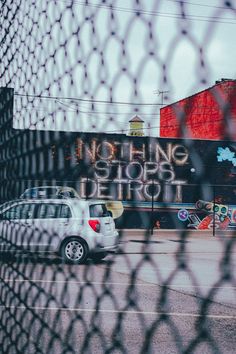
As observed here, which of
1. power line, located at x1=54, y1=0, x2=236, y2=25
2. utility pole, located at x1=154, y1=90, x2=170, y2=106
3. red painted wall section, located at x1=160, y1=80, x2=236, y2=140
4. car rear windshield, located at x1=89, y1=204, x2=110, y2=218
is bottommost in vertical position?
car rear windshield, located at x1=89, y1=204, x2=110, y2=218

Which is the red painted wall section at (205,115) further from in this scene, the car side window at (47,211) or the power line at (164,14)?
the car side window at (47,211)

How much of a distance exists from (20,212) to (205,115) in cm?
166

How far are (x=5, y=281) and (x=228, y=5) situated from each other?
6.38 ft

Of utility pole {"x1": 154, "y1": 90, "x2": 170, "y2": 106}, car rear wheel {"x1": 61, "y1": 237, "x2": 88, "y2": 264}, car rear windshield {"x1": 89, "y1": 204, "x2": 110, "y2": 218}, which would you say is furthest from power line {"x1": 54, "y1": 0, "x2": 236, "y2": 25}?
car rear wheel {"x1": 61, "y1": 237, "x2": 88, "y2": 264}

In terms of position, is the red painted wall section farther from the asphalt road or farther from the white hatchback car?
the white hatchback car

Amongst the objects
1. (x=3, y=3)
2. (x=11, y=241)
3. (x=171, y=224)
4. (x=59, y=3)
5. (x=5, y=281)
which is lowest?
(x=5, y=281)

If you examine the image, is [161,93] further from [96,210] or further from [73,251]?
[73,251]

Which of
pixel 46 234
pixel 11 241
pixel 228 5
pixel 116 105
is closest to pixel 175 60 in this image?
pixel 228 5

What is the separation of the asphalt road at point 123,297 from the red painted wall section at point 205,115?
0.48 feet

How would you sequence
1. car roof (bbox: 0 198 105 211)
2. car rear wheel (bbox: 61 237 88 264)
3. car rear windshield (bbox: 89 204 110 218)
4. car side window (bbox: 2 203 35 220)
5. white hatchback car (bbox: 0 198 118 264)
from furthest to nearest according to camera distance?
car side window (bbox: 2 203 35 220) → car rear wheel (bbox: 61 237 88 264) → white hatchback car (bbox: 0 198 118 264) → car roof (bbox: 0 198 105 211) → car rear windshield (bbox: 89 204 110 218)

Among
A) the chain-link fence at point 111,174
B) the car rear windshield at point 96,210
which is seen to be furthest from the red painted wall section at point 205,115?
the car rear windshield at point 96,210

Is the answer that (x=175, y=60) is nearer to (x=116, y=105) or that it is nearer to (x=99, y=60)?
(x=116, y=105)

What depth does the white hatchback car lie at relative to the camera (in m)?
1.61

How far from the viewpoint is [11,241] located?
2260mm
